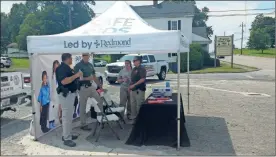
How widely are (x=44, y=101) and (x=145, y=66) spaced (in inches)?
488

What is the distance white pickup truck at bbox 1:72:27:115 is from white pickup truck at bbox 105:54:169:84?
10375 mm

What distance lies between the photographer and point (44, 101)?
7012mm

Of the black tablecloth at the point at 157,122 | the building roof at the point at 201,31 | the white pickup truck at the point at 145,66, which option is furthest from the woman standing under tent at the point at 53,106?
the building roof at the point at 201,31

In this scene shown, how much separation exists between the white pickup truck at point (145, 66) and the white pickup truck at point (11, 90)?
10375 mm

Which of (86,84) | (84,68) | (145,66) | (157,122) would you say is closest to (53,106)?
(86,84)

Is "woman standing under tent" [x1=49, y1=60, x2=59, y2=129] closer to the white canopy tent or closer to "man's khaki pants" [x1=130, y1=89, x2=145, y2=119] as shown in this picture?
the white canopy tent

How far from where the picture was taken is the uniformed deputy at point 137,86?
7.99m

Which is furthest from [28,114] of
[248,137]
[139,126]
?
[248,137]

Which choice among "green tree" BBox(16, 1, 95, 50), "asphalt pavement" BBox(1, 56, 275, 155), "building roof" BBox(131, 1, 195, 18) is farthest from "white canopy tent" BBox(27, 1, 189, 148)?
"green tree" BBox(16, 1, 95, 50)

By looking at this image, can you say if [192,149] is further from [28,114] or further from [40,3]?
[40,3]

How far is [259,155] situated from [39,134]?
479 centimetres

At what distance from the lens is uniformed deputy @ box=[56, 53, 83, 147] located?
6168mm

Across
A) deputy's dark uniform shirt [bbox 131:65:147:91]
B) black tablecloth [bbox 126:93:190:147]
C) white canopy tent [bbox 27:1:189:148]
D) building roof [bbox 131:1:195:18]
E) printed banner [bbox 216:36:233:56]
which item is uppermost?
building roof [bbox 131:1:195:18]

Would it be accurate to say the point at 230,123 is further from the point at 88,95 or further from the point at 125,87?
the point at 88,95
